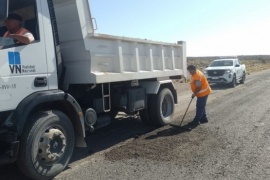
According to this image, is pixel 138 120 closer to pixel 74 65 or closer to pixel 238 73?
pixel 74 65

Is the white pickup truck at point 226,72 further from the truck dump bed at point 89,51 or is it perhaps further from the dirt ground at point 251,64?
the dirt ground at point 251,64

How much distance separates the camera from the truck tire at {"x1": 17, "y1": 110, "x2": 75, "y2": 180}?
4.41 metres

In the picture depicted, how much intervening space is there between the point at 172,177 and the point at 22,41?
9.46ft

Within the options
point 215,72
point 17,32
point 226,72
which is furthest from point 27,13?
point 215,72

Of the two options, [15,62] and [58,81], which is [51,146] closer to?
[58,81]

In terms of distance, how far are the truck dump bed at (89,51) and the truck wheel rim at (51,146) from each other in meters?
1.21

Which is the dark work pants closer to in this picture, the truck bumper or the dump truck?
the dump truck

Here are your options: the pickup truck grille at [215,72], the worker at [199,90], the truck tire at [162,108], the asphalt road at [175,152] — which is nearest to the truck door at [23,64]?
the asphalt road at [175,152]

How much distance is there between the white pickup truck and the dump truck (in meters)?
13.1

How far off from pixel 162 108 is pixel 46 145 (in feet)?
14.4

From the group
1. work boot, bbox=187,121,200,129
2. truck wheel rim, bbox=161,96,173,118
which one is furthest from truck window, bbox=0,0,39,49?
work boot, bbox=187,121,200,129

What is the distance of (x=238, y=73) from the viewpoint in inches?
818

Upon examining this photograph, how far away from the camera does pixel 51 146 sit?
15.6ft

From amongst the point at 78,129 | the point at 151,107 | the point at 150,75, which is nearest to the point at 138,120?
the point at 151,107
